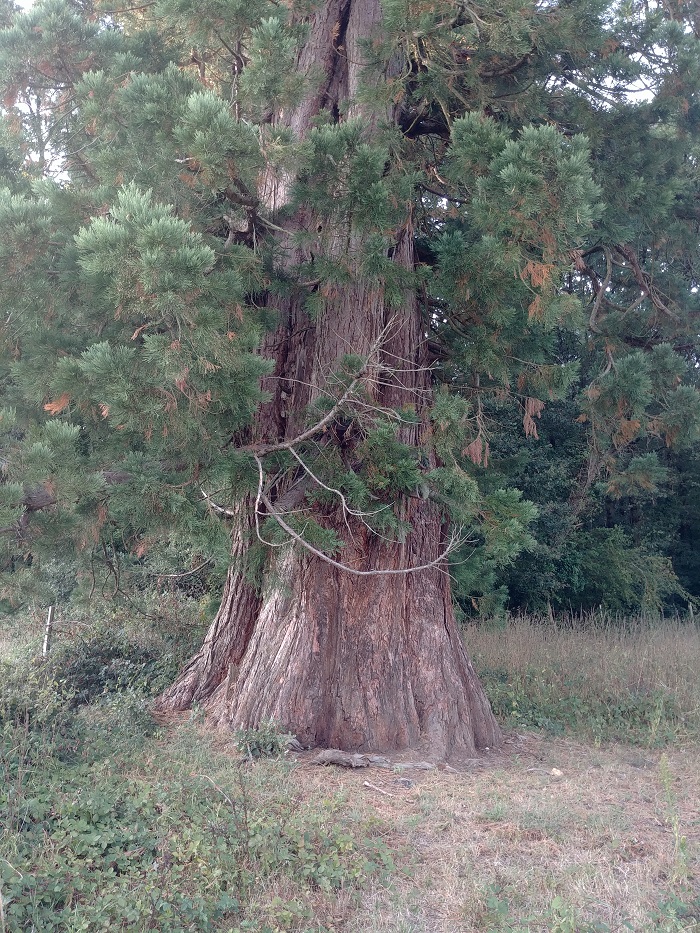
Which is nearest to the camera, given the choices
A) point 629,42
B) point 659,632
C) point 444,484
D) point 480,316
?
point 444,484

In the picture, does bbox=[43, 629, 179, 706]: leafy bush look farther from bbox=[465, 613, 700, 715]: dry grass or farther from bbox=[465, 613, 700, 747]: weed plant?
bbox=[465, 613, 700, 715]: dry grass

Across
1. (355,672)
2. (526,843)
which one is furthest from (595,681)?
(526,843)

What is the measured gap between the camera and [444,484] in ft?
19.1

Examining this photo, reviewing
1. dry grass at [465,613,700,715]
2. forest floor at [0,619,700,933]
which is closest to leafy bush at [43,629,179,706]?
forest floor at [0,619,700,933]

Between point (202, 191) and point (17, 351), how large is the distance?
1565 millimetres

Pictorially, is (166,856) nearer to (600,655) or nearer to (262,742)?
(262,742)

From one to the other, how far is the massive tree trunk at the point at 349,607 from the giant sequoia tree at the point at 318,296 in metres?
0.02

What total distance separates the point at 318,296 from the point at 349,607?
2392 millimetres

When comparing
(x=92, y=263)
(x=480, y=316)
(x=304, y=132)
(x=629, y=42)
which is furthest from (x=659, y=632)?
(x=92, y=263)

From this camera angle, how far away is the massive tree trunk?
6105mm

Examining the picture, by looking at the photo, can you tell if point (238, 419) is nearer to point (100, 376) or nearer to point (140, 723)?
point (100, 376)

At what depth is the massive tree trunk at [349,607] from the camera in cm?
611

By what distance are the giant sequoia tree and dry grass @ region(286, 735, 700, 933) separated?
79 centimetres

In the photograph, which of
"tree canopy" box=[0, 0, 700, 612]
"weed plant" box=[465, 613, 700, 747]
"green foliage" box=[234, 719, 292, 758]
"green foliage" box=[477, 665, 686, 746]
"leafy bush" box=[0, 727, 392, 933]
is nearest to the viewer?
"leafy bush" box=[0, 727, 392, 933]
